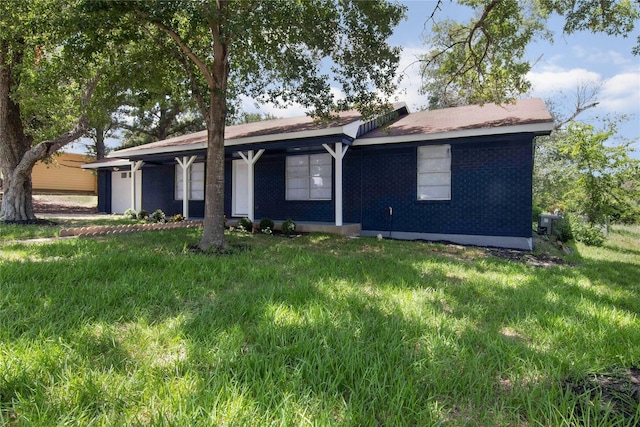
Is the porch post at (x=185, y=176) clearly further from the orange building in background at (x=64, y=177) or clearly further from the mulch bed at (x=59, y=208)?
the orange building in background at (x=64, y=177)

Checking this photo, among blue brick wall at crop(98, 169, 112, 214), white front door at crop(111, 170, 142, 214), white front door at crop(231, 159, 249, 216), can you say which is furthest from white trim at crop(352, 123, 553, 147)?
blue brick wall at crop(98, 169, 112, 214)

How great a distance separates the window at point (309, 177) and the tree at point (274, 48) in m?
2.72

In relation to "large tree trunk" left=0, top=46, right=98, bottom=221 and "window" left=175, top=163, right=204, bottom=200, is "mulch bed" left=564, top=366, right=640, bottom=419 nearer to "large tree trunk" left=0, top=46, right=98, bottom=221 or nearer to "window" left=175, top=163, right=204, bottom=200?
"large tree trunk" left=0, top=46, right=98, bottom=221

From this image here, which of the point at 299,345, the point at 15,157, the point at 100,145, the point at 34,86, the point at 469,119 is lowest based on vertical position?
the point at 299,345

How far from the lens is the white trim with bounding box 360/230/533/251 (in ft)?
27.8

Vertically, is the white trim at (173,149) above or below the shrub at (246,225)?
above

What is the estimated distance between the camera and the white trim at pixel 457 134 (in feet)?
25.5

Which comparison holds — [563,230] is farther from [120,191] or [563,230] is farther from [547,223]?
[120,191]

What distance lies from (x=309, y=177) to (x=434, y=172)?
3.86 meters

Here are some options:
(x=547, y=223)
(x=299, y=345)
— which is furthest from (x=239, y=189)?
(x=547, y=223)

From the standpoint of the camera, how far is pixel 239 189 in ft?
41.9

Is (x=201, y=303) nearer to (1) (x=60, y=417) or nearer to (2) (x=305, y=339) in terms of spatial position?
(2) (x=305, y=339)

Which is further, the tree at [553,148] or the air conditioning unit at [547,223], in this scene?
the tree at [553,148]

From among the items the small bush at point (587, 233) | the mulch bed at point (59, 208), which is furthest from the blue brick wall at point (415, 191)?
the mulch bed at point (59, 208)
